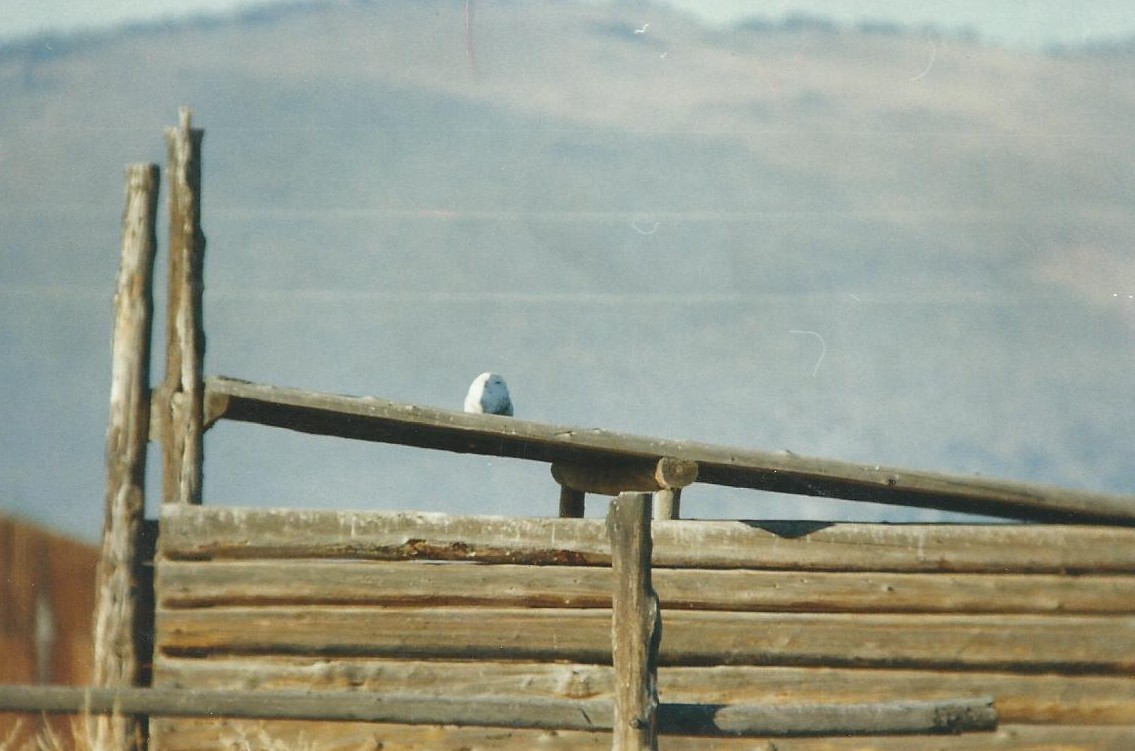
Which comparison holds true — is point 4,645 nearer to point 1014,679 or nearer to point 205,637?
point 205,637

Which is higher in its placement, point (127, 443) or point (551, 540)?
point (127, 443)

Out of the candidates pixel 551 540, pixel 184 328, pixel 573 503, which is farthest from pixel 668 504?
pixel 184 328

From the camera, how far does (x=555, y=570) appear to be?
29.1ft

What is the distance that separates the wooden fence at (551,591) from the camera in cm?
866

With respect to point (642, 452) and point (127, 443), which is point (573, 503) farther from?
point (127, 443)

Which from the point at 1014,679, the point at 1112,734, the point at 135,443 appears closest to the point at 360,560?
the point at 135,443

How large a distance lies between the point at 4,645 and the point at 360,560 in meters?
7.54

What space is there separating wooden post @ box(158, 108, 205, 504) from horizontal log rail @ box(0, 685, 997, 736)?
1732 mm

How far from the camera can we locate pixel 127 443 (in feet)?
28.8

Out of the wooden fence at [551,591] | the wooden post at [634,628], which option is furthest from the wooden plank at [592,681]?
the wooden post at [634,628]

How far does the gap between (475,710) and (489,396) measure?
3.34 m

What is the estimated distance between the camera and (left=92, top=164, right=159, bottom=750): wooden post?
8.69 meters

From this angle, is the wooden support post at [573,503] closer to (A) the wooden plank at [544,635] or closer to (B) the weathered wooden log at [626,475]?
(B) the weathered wooden log at [626,475]

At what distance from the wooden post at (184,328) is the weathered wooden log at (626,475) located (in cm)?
246
